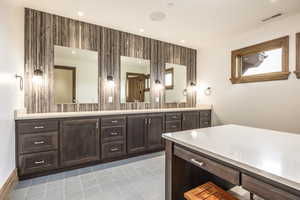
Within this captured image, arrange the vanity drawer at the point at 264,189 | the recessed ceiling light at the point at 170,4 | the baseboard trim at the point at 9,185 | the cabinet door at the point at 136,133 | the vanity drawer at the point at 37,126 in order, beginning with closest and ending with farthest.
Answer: the vanity drawer at the point at 264,189 → the baseboard trim at the point at 9,185 → the vanity drawer at the point at 37,126 → the recessed ceiling light at the point at 170,4 → the cabinet door at the point at 136,133

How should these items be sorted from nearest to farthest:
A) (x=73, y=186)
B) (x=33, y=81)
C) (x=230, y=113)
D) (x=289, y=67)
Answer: (x=73, y=186)
(x=33, y=81)
(x=289, y=67)
(x=230, y=113)

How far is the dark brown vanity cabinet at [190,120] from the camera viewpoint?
3706 millimetres

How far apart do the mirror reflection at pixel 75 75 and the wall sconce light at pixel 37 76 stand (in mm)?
226

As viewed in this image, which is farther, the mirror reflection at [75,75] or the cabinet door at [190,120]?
the cabinet door at [190,120]

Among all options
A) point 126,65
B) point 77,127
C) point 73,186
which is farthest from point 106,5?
point 73,186

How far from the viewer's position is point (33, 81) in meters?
2.62

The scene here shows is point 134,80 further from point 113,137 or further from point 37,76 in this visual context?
point 37,76

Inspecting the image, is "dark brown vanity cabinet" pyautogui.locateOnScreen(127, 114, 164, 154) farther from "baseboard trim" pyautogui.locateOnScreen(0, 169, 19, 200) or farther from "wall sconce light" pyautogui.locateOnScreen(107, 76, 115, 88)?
"baseboard trim" pyautogui.locateOnScreen(0, 169, 19, 200)

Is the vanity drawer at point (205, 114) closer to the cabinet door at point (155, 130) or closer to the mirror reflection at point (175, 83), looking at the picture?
the mirror reflection at point (175, 83)

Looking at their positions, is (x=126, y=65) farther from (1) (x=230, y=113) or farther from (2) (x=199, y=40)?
(1) (x=230, y=113)

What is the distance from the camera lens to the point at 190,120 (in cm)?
381

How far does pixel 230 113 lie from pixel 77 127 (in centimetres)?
350

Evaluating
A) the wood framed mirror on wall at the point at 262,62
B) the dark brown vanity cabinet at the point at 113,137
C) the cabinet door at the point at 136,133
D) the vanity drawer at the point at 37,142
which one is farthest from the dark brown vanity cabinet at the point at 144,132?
the wood framed mirror on wall at the point at 262,62

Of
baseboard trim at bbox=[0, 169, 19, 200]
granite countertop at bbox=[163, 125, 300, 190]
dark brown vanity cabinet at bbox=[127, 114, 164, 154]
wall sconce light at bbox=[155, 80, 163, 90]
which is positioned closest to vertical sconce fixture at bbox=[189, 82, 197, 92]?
wall sconce light at bbox=[155, 80, 163, 90]
